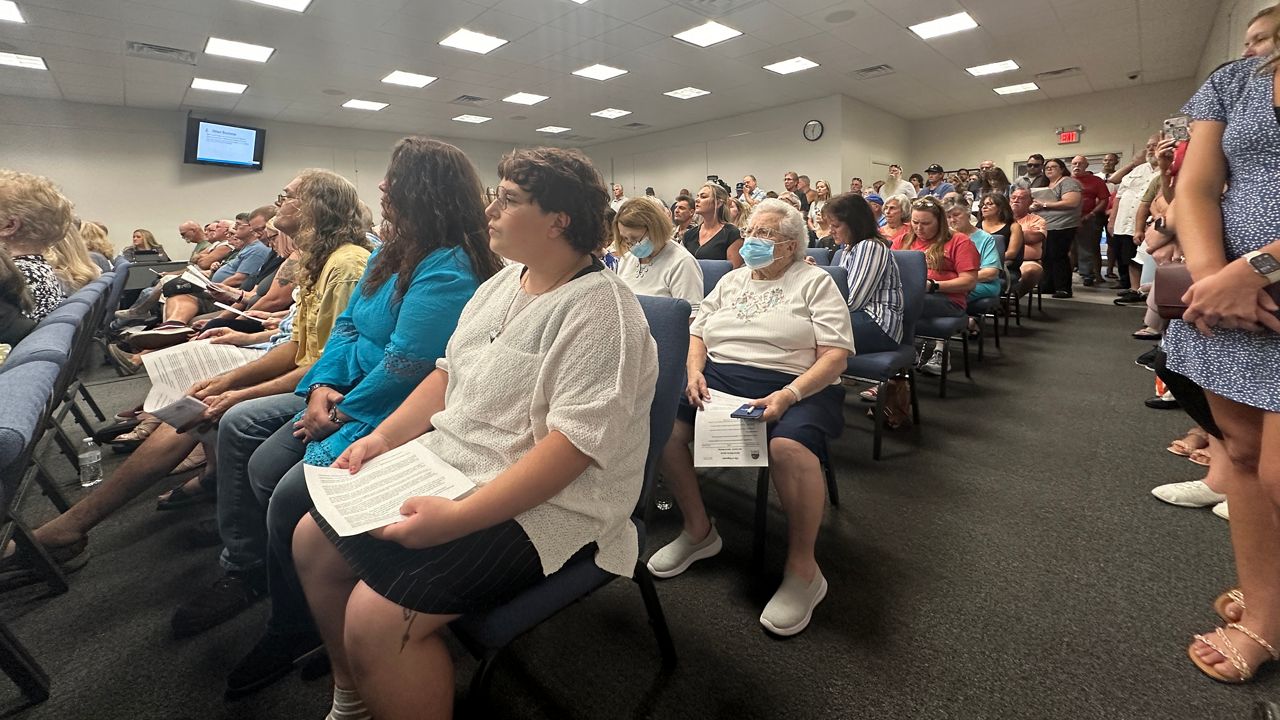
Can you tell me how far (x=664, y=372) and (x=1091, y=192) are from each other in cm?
880

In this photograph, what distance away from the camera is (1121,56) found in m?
7.54

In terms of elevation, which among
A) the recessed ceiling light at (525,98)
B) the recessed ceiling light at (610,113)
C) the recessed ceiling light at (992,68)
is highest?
the recessed ceiling light at (992,68)

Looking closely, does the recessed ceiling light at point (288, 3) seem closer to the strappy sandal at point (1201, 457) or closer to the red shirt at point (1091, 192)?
the strappy sandal at point (1201, 457)

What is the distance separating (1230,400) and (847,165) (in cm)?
951

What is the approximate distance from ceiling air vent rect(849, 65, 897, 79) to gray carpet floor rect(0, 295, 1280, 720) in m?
7.08

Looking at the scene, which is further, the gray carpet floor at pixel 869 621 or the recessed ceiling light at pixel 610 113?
the recessed ceiling light at pixel 610 113

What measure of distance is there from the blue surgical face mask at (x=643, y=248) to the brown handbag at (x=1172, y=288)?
6.18 feet

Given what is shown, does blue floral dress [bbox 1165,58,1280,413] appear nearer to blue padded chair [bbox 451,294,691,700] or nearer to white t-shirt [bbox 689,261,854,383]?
white t-shirt [bbox 689,261,854,383]

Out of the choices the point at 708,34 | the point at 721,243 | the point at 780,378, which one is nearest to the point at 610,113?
the point at 708,34

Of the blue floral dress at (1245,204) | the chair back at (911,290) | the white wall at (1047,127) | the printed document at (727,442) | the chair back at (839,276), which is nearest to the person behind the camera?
the blue floral dress at (1245,204)

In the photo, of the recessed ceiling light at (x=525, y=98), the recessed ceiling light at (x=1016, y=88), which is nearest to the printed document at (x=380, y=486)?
the recessed ceiling light at (x=525, y=98)

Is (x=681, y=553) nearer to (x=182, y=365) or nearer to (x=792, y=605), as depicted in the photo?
(x=792, y=605)

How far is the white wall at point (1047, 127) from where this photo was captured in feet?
30.3

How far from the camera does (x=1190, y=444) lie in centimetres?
239
